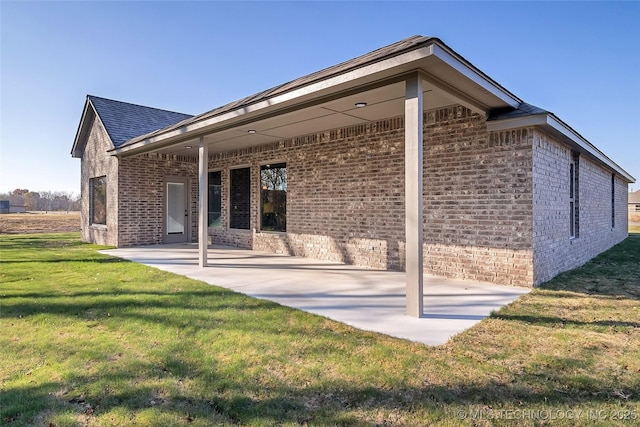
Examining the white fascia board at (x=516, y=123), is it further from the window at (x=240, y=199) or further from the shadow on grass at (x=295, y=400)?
the window at (x=240, y=199)

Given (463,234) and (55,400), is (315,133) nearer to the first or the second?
(463,234)

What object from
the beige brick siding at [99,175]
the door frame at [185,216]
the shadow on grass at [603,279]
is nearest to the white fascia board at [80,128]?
the beige brick siding at [99,175]

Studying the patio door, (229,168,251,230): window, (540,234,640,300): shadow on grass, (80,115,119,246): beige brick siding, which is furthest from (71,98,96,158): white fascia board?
(540,234,640,300): shadow on grass

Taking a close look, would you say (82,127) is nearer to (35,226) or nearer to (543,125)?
(35,226)

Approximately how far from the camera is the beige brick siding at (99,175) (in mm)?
10830


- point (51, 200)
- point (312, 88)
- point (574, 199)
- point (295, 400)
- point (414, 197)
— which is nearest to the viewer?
point (295, 400)

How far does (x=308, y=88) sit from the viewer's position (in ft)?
15.5

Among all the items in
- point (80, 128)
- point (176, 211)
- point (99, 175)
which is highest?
point (80, 128)

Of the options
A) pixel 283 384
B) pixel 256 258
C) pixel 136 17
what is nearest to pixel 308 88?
pixel 283 384

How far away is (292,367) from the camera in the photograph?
2787 millimetres

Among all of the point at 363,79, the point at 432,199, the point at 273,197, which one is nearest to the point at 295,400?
the point at 363,79

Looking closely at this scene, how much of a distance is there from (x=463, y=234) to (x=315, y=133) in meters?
4.11

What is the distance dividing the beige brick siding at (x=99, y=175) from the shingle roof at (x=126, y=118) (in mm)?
325

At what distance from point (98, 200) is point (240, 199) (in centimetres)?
544
